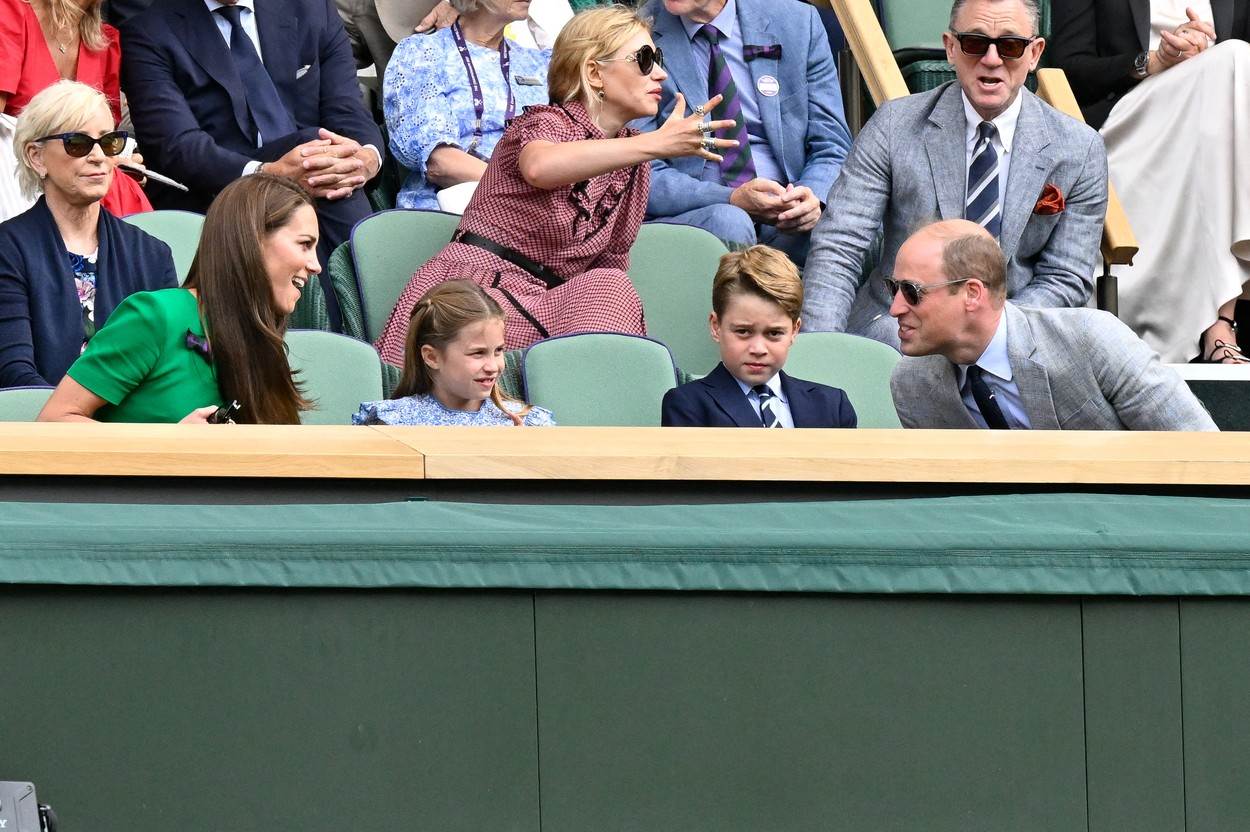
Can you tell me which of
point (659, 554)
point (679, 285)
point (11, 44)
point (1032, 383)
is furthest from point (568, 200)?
point (659, 554)

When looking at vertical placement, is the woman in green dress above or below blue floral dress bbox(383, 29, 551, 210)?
below

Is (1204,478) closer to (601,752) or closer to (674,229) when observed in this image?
(601,752)

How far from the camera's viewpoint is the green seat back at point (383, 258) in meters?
4.27

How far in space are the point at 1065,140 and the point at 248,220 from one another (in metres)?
2.29

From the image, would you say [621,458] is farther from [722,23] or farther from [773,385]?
[722,23]

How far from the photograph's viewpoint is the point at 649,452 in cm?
205

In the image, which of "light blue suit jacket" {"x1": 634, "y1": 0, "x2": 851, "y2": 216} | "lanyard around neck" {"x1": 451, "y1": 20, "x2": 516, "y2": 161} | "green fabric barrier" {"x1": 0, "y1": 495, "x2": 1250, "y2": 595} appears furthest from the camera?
"light blue suit jacket" {"x1": 634, "y1": 0, "x2": 851, "y2": 216}

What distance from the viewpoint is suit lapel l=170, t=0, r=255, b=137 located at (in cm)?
486

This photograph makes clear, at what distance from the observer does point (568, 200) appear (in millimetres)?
4223

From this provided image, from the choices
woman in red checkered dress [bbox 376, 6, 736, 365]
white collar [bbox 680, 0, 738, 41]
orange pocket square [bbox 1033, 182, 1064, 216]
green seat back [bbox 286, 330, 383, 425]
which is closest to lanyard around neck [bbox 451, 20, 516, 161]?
white collar [bbox 680, 0, 738, 41]

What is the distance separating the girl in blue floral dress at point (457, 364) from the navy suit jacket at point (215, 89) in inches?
51.4

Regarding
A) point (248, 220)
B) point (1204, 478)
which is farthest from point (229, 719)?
point (248, 220)

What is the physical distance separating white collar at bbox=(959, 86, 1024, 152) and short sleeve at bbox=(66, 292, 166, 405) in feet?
7.54

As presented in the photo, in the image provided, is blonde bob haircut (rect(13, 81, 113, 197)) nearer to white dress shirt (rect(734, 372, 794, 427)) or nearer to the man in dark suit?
Answer: the man in dark suit
